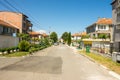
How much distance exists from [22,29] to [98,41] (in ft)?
88.4

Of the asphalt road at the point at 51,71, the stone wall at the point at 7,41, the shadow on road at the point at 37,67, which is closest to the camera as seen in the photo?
the asphalt road at the point at 51,71

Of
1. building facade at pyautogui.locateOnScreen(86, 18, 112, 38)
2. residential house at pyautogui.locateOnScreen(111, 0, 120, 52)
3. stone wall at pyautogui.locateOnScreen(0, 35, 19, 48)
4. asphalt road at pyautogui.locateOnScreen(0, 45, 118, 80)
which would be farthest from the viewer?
building facade at pyautogui.locateOnScreen(86, 18, 112, 38)

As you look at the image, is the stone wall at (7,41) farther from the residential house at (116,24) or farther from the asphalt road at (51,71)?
the residential house at (116,24)

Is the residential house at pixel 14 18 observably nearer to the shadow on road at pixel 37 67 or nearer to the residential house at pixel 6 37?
the residential house at pixel 6 37

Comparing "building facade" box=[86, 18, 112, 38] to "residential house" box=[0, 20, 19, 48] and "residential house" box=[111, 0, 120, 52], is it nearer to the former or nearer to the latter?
"residential house" box=[0, 20, 19, 48]

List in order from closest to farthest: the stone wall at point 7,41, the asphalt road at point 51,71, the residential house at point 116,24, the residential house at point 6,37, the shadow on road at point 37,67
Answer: the asphalt road at point 51,71, the shadow on road at point 37,67, the residential house at point 116,24, the stone wall at point 7,41, the residential house at point 6,37

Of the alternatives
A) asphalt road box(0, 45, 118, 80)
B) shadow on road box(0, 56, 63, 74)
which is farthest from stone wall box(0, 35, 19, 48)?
shadow on road box(0, 56, 63, 74)

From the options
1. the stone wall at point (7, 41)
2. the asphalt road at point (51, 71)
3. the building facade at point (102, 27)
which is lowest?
the asphalt road at point (51, 71)

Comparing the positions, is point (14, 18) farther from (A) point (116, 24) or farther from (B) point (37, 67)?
(B) point (37, 67)

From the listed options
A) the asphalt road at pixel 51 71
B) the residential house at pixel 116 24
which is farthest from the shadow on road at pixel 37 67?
the residential house at pixel 116 24

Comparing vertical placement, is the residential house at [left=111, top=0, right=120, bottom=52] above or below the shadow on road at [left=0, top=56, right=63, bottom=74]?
above

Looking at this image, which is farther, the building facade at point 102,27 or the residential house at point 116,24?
the building facade at point 102,27

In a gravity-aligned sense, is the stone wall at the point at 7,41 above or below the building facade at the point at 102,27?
below

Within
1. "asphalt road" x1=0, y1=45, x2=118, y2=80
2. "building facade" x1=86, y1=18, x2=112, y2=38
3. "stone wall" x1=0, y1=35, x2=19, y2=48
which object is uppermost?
"building facade" x1=86, y1=18, x2=112, y2=38
